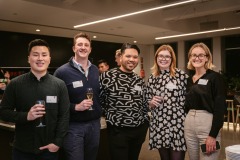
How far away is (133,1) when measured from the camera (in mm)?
8789

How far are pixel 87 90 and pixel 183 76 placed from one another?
98cm

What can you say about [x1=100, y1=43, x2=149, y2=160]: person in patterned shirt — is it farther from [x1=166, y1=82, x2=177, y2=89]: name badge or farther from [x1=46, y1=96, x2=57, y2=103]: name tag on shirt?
[x1=46, y1=96, x2=57, y2=103]: name tag on shirt

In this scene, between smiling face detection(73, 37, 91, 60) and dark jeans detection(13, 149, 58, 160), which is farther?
smiling face detection(73, 37, 91, 60)

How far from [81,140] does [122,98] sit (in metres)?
0.52

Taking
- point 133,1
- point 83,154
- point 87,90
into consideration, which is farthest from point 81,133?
point 133,1

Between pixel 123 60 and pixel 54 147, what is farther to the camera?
pixel 123 60

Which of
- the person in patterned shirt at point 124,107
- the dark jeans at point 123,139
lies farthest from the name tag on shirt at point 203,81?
the dark jeans at point 123,139

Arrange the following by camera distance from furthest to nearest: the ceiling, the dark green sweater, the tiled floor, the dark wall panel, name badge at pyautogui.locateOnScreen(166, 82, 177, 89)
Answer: the dark wall panel < the ceiling < the tiled floor < name badge at pyautogui.locateOnScreen(166, 82, 177, 89) < the dark green sweater

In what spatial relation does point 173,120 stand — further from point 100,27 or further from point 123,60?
point 100,27

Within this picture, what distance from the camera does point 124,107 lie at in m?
2.41

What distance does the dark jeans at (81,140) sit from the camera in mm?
2281

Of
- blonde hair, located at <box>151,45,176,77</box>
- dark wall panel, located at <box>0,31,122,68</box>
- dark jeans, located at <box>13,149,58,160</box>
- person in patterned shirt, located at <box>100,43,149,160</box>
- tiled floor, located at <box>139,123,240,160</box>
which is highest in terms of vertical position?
dark wall panel, located at <box>0,31,122,68</box>

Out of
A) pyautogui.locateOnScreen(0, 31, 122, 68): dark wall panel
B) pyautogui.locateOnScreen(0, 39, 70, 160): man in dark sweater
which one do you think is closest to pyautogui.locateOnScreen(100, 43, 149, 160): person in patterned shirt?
pyautogui.locateOnScreen(0, 39, 70, 160): man in dark sweater

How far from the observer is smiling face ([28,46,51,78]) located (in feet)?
6.81
